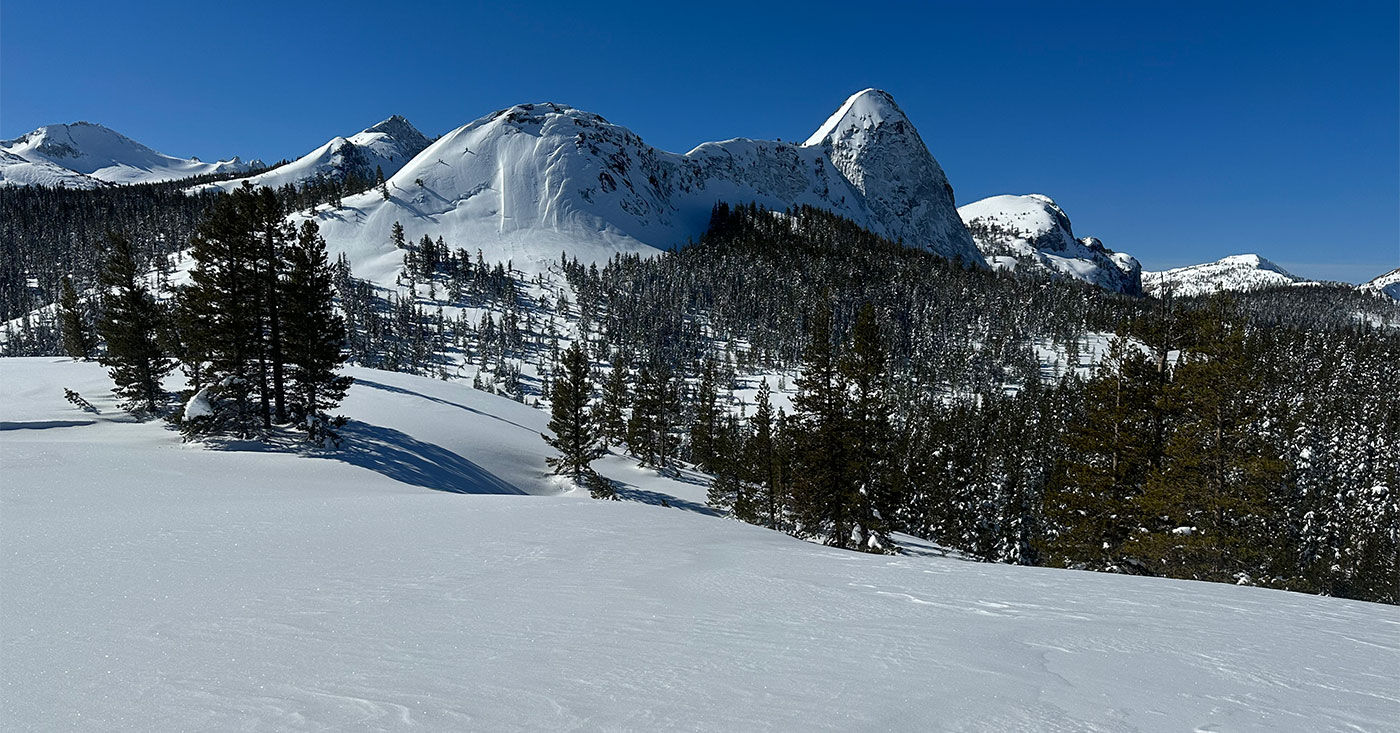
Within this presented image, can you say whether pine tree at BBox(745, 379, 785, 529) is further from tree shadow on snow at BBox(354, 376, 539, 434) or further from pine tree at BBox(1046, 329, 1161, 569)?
tree shadow on snow at BBox(354, 376, 539, 434)

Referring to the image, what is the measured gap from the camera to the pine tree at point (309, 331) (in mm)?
Answer: 20719

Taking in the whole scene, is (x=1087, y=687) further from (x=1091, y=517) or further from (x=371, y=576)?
(x=1091, y=517)

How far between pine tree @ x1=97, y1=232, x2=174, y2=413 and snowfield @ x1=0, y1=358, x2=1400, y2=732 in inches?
607

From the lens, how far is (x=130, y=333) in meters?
21.4

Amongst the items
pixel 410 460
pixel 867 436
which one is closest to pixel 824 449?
pixel 867 436

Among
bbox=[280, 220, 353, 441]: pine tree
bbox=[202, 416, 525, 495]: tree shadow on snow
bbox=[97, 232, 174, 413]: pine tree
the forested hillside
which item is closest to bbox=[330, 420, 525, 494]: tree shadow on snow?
bbox=[202, 416, 525, 495]: tree shadow on snow

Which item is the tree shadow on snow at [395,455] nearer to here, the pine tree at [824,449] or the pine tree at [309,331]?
the pine tree at [309,331]

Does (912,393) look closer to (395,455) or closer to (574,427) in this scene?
(574,427)

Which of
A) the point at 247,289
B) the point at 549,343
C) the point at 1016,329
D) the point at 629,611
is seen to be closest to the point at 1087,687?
the point at 629,611

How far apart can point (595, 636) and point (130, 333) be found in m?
27.6

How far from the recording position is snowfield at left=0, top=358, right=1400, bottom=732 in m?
2.98

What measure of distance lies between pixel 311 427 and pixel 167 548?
14654 mm

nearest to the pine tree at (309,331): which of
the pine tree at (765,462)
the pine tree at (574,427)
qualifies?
the pine tree at (574,427)

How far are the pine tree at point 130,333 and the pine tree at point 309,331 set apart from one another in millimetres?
5882
